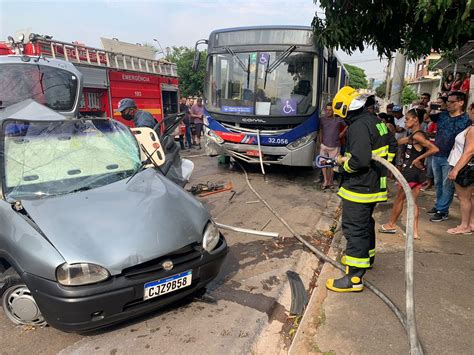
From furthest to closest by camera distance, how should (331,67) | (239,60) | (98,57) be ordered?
1. (98,57)
2. (331,67)
3. (239,60)

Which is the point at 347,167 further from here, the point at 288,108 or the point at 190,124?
the point at 190,124

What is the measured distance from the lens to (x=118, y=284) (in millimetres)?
2484

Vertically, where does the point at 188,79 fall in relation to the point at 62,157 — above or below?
above

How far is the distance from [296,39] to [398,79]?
4.32m

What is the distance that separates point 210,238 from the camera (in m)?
3.09

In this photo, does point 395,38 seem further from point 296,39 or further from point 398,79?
point 398,79

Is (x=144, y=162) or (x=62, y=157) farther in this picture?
(x=144, y=162)

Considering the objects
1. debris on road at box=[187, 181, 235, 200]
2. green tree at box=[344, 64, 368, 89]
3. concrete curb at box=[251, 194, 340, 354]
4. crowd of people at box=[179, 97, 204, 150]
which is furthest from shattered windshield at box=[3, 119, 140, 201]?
green tree at box=[344, 64, 368, 89]

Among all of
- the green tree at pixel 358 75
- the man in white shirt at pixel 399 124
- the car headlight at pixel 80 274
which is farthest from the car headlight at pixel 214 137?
the green tree at pixel 358 75

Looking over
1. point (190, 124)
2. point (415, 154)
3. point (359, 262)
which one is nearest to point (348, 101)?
point (359, 262)

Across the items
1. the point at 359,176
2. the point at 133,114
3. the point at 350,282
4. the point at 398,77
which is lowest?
the point at 350,282

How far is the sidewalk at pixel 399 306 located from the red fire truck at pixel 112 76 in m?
8.22

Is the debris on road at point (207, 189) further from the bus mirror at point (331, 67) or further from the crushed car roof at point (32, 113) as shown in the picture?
the bus mirror at point (331, 67)

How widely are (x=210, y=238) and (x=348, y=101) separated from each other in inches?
68.8
